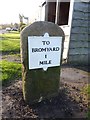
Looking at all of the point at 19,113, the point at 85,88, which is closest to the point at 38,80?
the point at 19,113

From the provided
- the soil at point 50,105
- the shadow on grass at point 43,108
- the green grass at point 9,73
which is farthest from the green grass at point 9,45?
the shadow on grass at point 43,108

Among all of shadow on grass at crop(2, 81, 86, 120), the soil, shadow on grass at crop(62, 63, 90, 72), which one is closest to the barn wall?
shadow on grass at crop(62, 63, 90, 72)

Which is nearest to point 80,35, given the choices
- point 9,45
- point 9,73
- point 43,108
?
point 9,73

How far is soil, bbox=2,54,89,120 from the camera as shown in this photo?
12.1 feet

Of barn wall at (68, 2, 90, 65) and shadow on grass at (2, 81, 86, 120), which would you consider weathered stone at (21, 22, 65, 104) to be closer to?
shadow on grass at (2, 81, 86, 120)

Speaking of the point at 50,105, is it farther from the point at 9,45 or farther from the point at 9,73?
the point at 9,45

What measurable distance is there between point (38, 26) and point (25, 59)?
653 mm

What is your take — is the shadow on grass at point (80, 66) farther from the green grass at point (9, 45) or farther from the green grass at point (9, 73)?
the green grass at point (9, 45)

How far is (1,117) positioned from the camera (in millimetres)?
3488

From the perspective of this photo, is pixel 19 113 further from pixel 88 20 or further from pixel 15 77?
pixel 88 20

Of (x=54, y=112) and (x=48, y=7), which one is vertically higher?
(x=48, y=7)

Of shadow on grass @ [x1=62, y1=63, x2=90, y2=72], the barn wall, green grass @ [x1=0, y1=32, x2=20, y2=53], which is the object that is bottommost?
shadow on grass @ [x1=62, y1=63, x2=90, y2=72]

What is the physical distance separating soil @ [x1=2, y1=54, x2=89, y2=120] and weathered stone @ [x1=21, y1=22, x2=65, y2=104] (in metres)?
0.17

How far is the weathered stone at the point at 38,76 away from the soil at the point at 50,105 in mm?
167
